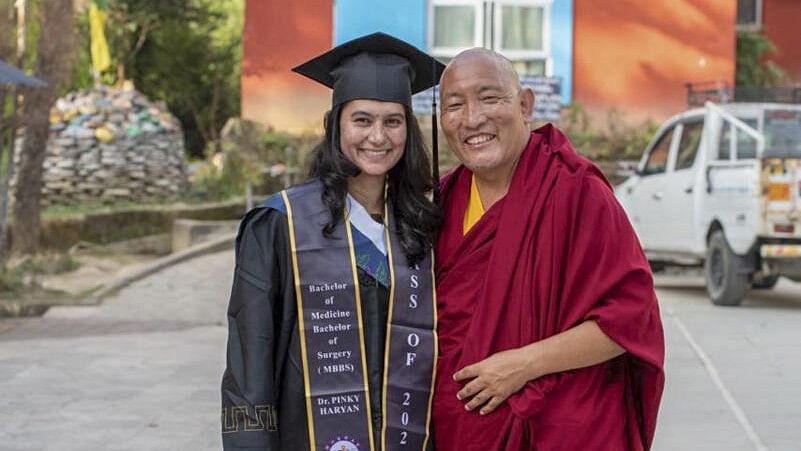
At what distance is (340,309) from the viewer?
135 inches

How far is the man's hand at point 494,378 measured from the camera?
337 centimetres

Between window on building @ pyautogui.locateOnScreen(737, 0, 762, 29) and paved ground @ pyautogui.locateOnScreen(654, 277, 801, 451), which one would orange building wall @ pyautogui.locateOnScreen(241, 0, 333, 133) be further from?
window on building @ pyautogui.locateOnScreen(737, 0, 762, 29)

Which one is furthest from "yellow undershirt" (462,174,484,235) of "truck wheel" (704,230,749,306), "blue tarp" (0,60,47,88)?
"truck wheel" (704,230,749,306)

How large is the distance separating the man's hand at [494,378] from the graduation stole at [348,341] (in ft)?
0.47

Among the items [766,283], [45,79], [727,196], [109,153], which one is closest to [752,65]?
[766,283]

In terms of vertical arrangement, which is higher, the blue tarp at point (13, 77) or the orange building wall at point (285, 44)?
the orange building wall at point (285, 44)

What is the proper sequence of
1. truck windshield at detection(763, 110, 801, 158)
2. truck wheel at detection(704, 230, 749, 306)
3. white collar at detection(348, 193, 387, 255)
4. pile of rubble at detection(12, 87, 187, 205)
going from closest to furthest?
white collar at detection(348, 193, 387, 255)
truck wheel at detection(704, 230, 749, 306)
truck windshield at detection(763, 110, 801, 158)
pile of rubble at detection(12, 87, 187, 205)

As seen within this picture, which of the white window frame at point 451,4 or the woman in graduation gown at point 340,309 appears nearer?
the woman in graduation gown at point 340,309

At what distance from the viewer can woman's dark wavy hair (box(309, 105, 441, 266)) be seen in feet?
11.6

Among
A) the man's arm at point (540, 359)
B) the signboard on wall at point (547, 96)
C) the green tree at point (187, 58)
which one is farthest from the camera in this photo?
the green tree at point (187, 58)

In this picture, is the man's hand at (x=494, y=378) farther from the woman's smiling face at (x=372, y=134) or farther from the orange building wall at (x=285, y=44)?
the orange building wall at (x=285, y=44)

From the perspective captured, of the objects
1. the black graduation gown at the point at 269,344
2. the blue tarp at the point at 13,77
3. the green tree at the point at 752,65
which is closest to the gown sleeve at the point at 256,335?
the black graduation gown at the point at 269,344

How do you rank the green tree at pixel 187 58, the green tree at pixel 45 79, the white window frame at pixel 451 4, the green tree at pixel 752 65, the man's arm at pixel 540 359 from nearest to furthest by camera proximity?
1. the man's arm at pixel 540 359
2. the green tree at pixel 45 79
3. the white window frame at pixel 451 4
4. the green tree at pixel 752 65
5. the green tree at pixel 187 58

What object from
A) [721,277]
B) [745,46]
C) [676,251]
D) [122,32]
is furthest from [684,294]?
[122,32]
